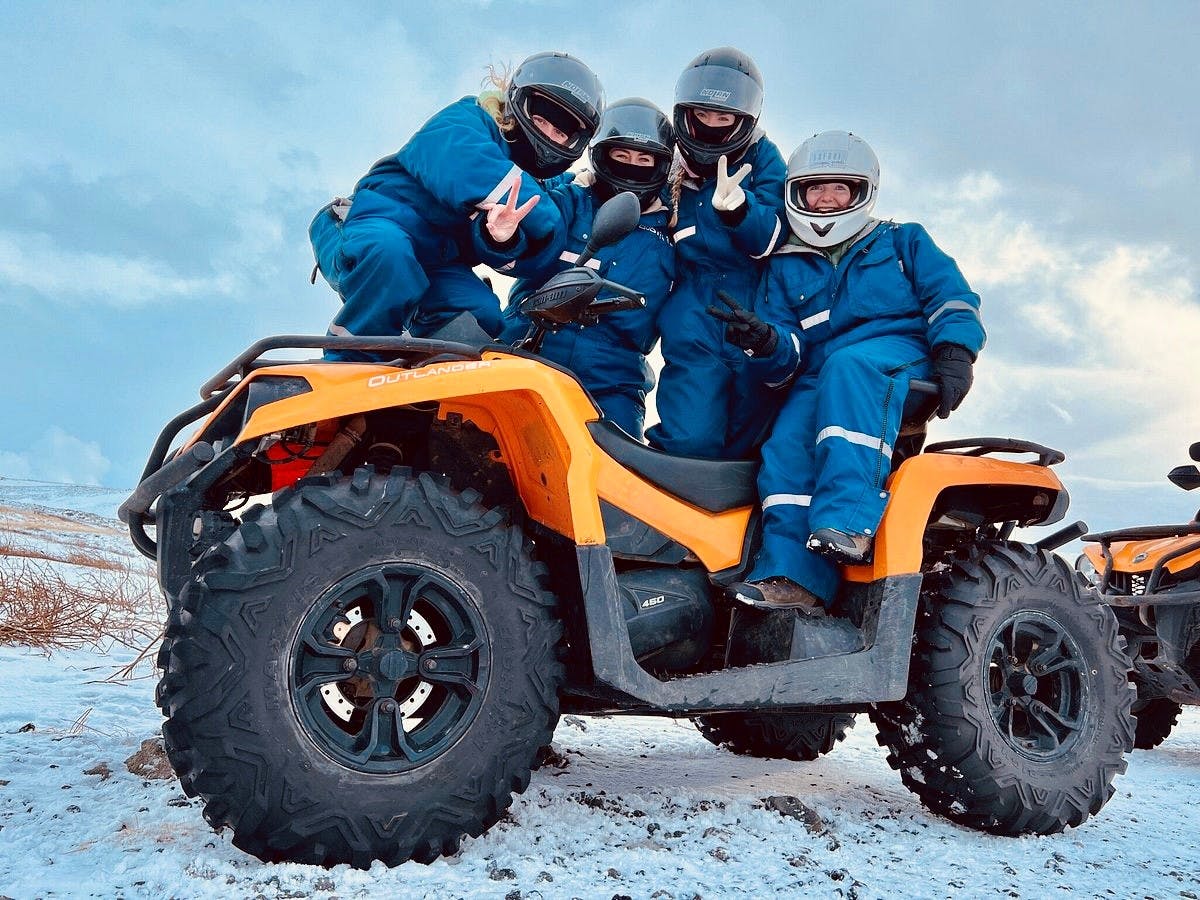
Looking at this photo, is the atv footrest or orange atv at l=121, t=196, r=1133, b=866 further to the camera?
the atv footrest

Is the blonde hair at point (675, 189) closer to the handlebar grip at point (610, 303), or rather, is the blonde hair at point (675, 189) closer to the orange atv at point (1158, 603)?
the handlebar grip at point (610, 303)

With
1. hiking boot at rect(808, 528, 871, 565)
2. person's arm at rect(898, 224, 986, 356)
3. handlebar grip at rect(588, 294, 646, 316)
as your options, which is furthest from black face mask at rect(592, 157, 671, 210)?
hiking boot at rect(808, 528, 871, 565)

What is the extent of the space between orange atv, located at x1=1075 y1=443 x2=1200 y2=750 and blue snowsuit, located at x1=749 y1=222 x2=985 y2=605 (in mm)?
3077

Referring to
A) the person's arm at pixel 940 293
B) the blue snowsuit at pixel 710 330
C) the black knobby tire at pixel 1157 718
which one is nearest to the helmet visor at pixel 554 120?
the blue snowsuit at pixel 710 330

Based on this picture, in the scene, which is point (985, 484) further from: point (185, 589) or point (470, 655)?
point (185, 589)

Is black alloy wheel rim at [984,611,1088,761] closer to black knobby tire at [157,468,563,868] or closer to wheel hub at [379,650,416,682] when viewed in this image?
black knobby tire at [157,468,563,868]

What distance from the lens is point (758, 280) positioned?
4.02m

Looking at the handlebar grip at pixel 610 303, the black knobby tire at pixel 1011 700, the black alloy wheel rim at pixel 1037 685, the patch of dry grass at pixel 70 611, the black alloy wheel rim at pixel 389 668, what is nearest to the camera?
the black alloy wheel rim at pixel 389 668

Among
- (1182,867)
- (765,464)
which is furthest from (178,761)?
(1182,867)

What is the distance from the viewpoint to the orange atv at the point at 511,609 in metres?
2.25

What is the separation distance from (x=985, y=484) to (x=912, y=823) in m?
1.20

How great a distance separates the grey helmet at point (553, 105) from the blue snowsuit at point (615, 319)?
1.15 feet

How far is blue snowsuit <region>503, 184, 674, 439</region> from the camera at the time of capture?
391cm

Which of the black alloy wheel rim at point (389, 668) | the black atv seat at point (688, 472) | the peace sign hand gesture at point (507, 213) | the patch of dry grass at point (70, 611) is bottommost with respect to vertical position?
the patch of dry grass at point (70, 611)
